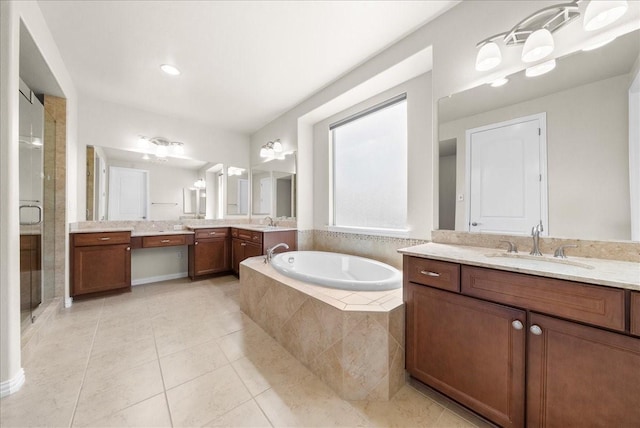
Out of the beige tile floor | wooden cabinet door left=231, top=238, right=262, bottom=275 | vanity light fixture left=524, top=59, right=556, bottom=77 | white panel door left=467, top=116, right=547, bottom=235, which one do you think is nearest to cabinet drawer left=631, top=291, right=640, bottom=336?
white panel door left=467, top=116, right=547, bottom=235

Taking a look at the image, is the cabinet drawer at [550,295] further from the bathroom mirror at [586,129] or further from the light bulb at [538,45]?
the light bulb at [538,45]

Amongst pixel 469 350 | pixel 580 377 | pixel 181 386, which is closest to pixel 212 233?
pixel 181 386

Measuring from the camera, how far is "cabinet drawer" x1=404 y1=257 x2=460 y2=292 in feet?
4.08

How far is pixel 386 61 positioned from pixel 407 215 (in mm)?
1418

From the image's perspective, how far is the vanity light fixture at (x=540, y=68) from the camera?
1.37 metres

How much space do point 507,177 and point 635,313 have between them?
89 centimetres

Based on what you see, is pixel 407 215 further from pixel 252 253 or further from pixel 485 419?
pixel 252 253

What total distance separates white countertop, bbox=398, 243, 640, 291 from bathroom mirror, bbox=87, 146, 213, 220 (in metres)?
3.68

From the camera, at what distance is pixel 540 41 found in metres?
1.33

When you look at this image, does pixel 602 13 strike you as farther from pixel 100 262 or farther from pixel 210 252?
pixel 100 262

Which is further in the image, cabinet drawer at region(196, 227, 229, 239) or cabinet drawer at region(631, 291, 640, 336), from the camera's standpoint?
cabinet drawer at region(196, 227, 229, 239)

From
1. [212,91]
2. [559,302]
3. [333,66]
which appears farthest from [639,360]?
[212,91]

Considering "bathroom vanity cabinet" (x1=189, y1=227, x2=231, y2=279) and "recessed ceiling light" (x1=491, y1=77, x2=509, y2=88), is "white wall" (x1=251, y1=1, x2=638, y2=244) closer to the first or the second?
"recessed ceiling light" (x1=491, y1=77, x2=509, y2=88)

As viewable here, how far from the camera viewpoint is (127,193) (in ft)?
11.2
